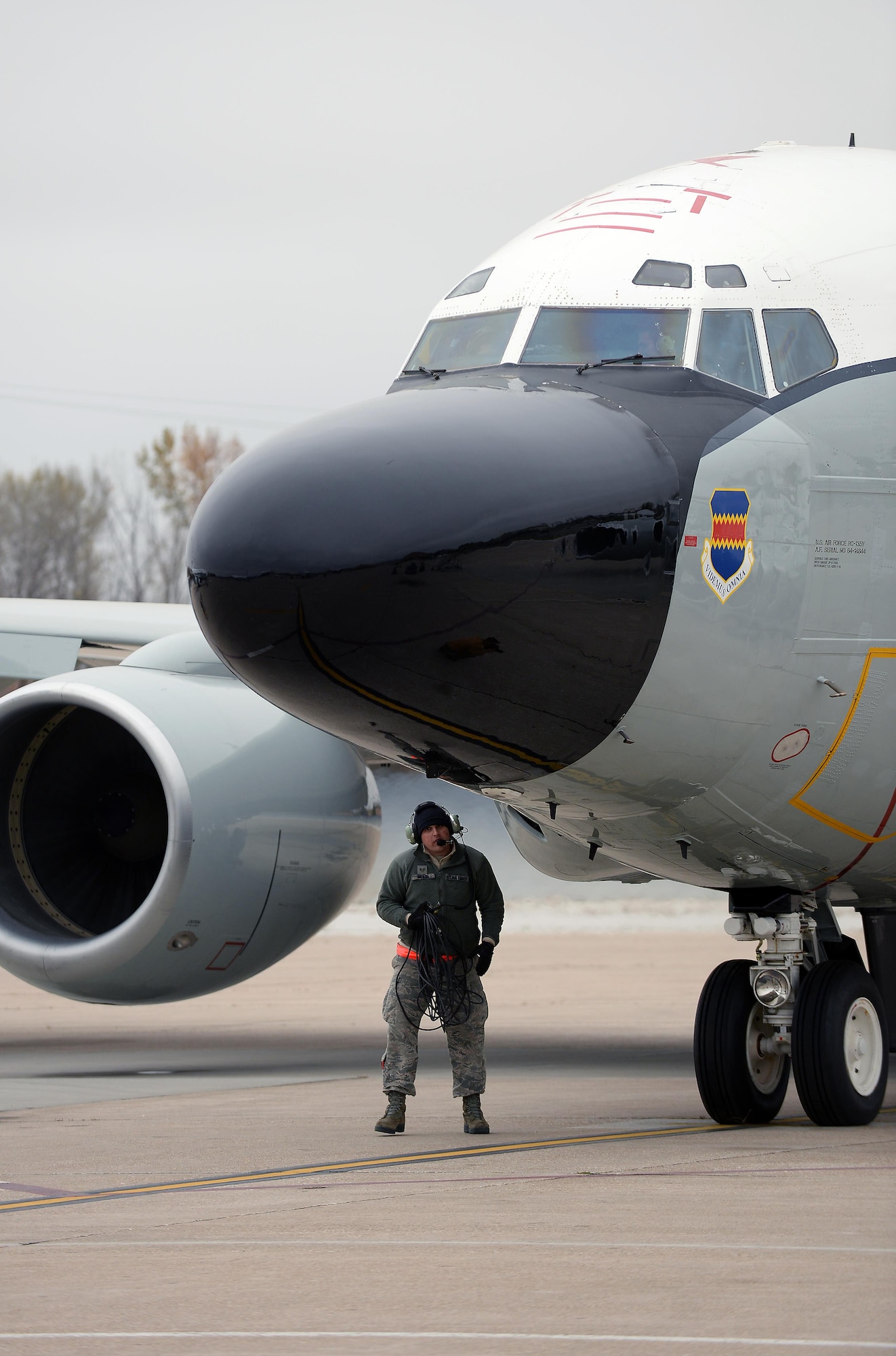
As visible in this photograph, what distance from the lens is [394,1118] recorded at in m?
9.00

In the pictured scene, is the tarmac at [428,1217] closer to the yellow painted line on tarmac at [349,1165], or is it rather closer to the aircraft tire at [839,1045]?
the yellow painted line on tarmac at [349,1165]

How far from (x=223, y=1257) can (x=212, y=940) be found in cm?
679

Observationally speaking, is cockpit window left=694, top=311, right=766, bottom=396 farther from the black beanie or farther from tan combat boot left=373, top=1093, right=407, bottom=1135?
tan combat boot left=373, top=1093, right=407, bottom=1135

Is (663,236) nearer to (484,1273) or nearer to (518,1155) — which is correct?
(518,1155)

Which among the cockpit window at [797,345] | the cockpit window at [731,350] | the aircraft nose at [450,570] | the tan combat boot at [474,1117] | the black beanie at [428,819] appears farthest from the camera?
the black beanie at [428,819]

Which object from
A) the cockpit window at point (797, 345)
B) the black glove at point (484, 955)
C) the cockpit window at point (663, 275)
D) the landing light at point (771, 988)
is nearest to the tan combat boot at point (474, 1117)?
the black glove at point (484, 955)

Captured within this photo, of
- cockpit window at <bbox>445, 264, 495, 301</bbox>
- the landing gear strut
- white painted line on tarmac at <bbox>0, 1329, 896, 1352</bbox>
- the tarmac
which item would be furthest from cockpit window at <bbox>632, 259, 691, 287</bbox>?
white painted line on tarmac at <bbox>0, 1329, 896, 1352</bbox>

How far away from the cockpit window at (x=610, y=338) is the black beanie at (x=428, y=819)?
85.7 inches

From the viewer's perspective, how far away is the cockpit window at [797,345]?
27.5 ft

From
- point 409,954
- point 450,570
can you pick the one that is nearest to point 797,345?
point 450,570

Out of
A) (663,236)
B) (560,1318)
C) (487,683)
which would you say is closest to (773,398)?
(663,236)

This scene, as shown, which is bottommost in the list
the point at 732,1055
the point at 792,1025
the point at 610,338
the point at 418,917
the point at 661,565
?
the point at 732,1055

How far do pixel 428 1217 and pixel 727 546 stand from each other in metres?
2.94

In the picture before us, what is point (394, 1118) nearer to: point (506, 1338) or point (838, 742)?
point (838, 742)
